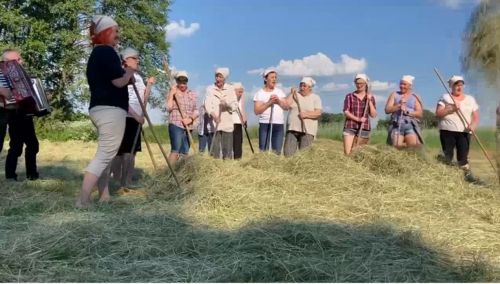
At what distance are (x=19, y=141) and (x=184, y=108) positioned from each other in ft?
6.85

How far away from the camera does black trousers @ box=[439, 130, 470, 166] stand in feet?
24.9

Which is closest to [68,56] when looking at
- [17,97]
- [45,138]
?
[45,138]

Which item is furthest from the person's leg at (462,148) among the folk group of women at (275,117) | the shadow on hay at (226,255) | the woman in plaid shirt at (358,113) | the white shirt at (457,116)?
the shadow on hay at (226,255)

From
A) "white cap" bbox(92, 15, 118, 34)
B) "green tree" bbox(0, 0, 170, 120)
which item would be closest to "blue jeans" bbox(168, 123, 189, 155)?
"white cap" bbox(92, 15, 118, 34)

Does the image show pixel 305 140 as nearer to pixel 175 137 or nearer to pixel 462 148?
pixel 175 137

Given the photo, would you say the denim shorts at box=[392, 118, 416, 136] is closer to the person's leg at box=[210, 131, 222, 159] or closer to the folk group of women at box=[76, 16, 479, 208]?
the folk group of women at box=[76, 16, 479, 208]

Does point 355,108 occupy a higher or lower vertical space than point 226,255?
higher

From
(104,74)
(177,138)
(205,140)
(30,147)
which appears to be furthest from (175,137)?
(104,74)

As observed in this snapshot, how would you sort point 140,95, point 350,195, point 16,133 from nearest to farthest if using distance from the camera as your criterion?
1. point 350,195
2. point 140,95
3. point 16,133

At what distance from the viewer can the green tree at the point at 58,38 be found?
21672mm

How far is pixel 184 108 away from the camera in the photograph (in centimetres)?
824

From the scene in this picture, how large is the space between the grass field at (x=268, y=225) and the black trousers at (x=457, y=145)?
0.63 metres

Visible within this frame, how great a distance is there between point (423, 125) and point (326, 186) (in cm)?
304

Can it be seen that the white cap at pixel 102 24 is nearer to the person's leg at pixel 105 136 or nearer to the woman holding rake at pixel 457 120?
the person's leg at pixel 105 136
